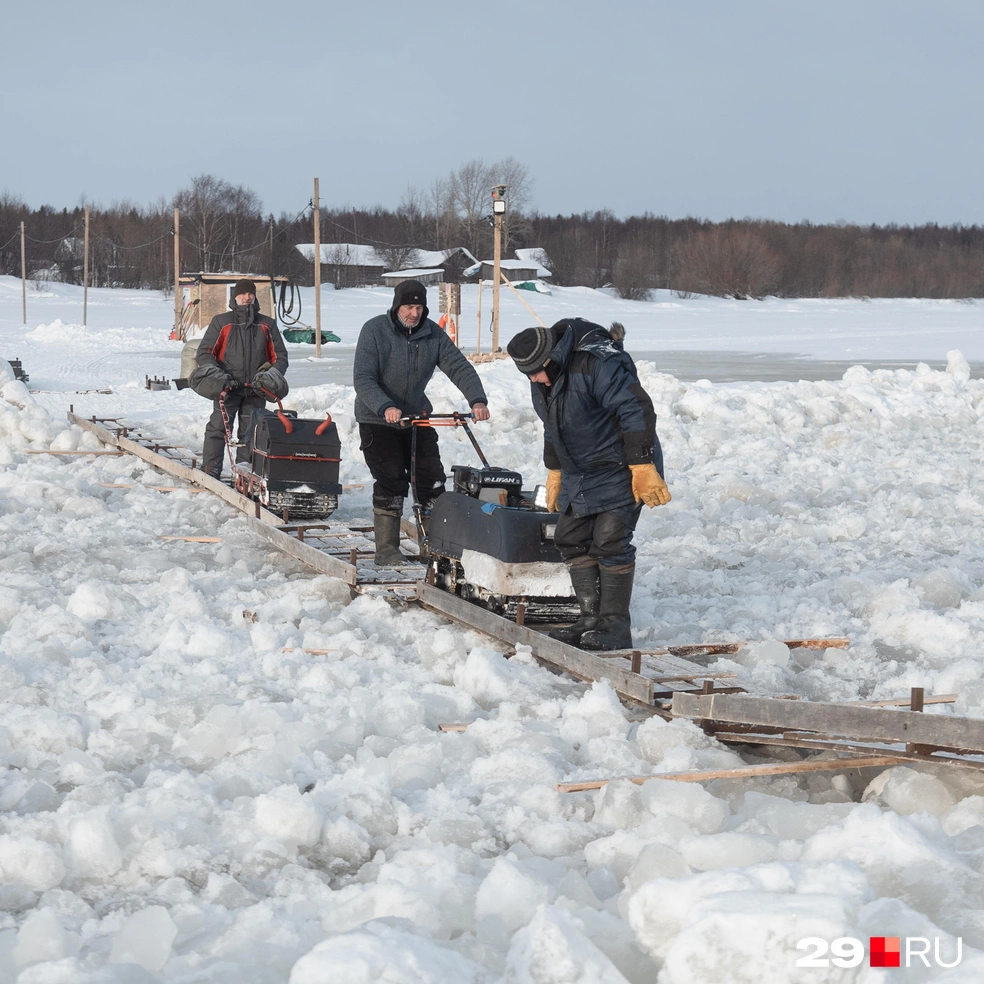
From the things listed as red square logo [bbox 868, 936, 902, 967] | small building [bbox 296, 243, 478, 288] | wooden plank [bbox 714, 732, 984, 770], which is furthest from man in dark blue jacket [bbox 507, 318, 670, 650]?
small building [bbox 296, 243, 478, 288]

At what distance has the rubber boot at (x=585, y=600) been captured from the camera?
17.4 feet

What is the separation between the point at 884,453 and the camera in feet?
38.4

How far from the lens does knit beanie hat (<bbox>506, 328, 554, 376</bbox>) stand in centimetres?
493

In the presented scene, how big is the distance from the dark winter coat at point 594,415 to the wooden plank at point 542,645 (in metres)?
0.60

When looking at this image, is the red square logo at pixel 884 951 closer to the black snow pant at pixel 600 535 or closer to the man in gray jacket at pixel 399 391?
the black snow pant at pixel 600 535

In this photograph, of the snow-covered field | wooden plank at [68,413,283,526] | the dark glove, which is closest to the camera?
the snow-covered field

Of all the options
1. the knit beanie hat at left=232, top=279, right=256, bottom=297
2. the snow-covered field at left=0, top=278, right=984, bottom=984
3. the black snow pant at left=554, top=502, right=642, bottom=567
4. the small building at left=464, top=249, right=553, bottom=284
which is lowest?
the snow-covered field at left=0, top=278, right=984, bottom=984

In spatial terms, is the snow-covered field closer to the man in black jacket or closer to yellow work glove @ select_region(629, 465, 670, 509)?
yellow work glove @ select_region(629, 465, 670, 509)

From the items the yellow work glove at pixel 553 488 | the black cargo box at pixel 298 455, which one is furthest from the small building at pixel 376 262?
the yellow work glove at pixel 553 488

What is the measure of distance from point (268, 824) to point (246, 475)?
18.1ft

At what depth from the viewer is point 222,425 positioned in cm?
976

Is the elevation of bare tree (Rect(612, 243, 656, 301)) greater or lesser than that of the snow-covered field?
greater

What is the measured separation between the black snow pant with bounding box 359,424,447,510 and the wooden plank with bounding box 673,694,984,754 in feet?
9.69

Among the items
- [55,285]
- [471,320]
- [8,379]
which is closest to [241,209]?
[55,285]
